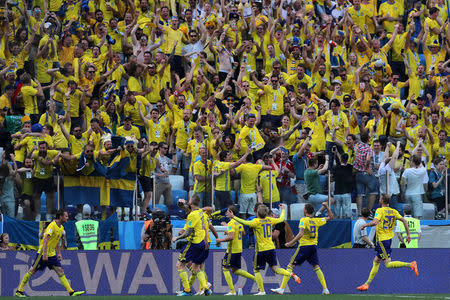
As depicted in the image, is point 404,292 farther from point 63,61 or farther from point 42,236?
point 63,61

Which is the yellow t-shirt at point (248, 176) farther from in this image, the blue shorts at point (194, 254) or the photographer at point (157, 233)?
the blue shorts at point (194, 254)

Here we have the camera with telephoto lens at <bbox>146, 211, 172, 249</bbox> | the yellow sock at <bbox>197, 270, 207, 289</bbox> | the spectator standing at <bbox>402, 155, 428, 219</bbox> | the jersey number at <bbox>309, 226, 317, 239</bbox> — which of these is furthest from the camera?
the spectator standing at <bbox>402, 155, 428, 219</bbox>

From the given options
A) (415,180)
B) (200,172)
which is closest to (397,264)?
(415,180)

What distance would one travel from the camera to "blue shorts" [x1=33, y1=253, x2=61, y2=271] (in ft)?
56.9

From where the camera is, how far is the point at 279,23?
87.4 ft

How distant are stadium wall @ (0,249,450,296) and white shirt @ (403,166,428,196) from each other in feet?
5.02

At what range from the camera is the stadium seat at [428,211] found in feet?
67.8

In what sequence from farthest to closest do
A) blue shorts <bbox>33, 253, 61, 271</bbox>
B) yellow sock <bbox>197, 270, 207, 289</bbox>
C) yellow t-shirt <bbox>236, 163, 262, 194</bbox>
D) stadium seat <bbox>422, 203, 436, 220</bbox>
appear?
stadium seat <bbox>422, 203, 436, 220</bbox>, yellow t-shirt <bbox>236, 163, 262, 194</bbox>, blue shorts <bbox>33, 253, 61, 271</bbox>, yellow sock <bbox>197, 270, 207, 289</bbox>

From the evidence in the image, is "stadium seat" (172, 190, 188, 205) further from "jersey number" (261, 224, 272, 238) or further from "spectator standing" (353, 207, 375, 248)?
"spectator standing" (353, 207, 375, 248)

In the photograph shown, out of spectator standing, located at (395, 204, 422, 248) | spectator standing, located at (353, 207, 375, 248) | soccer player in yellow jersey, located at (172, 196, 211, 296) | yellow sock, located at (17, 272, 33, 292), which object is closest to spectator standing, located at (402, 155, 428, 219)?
spectator standing, located at (395, 204, 422, 248)

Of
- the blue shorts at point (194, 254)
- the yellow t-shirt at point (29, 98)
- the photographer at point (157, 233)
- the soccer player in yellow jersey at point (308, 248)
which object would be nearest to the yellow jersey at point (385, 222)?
the soccer player in yellow jersey at point (308, 248)

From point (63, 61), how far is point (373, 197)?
8.67m

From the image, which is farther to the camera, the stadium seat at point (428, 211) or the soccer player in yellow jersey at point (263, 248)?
the stadium seat at point (428, 211)

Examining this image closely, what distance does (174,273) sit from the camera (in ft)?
62.0
